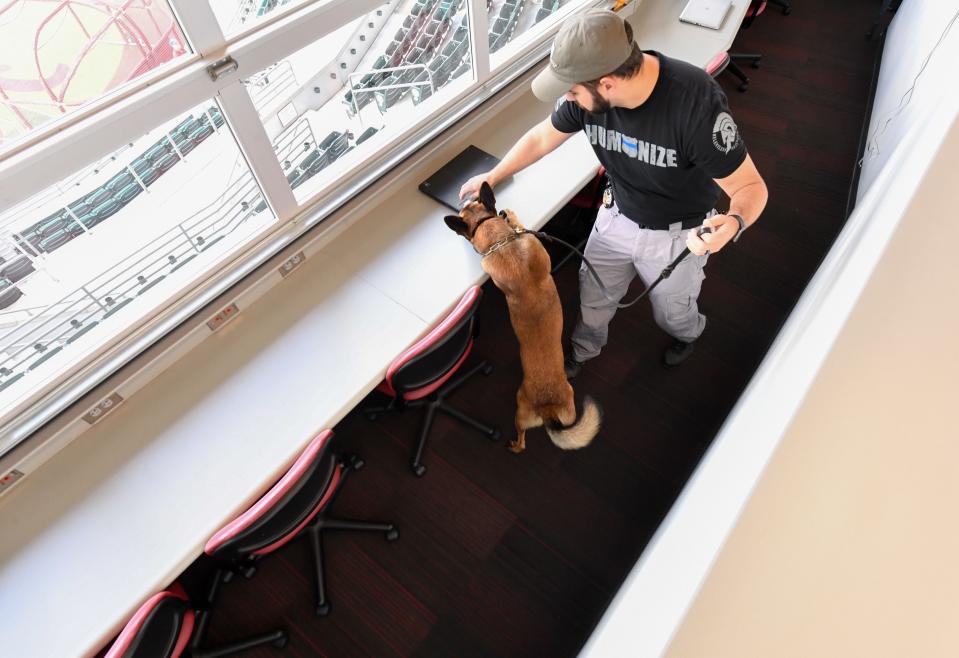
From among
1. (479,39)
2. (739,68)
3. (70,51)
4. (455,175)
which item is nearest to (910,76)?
(739,68)

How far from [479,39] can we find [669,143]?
1203 mm

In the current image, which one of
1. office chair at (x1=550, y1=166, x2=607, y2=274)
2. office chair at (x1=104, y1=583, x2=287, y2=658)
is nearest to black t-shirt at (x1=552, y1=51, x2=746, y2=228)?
office chair at (x1=550, y1=166, x2=607, y2=274)

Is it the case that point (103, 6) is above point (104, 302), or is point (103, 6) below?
above

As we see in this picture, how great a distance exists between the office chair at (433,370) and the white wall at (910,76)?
192 cm

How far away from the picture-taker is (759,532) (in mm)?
918

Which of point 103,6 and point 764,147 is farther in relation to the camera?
point 764,147

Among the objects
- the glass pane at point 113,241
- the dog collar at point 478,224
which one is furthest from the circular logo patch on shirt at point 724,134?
the glass pane at point 113,241

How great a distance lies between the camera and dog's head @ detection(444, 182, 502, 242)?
1914 mm

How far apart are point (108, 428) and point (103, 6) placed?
1.24m

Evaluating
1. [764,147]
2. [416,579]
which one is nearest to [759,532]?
[416,579]

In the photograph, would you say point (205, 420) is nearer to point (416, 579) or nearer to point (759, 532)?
point (416, 579)

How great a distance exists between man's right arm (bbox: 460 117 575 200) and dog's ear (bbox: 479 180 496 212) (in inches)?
2.8

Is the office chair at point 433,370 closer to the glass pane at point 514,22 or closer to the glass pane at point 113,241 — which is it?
the glass pane at point 113,241

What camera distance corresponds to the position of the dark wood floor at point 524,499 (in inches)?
76.1
